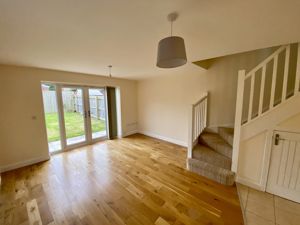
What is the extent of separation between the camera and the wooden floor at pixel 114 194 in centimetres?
165

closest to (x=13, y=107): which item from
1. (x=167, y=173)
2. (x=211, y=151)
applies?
(x=167, y=173)

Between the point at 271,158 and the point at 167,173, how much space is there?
1.69m

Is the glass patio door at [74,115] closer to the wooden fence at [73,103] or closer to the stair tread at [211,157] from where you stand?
the wooden fence at [73,103]

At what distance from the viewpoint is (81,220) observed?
1.62 meters

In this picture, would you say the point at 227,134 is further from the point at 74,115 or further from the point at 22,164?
the point at 22,164

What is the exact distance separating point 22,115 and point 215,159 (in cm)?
412

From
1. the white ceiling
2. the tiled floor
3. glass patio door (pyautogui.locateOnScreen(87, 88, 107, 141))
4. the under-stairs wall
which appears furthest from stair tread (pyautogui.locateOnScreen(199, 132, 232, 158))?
glass patio door (pyautogui.locateOnScreen(87, 88, 107, 141))

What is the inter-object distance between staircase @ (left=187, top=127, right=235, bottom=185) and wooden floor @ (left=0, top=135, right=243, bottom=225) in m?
0.13

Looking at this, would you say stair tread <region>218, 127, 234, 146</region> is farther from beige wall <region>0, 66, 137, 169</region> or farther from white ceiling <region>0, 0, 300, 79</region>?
beige wall <region>0, 66, 137, 169</region>

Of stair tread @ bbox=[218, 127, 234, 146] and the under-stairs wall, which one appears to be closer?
the under-stairs wall

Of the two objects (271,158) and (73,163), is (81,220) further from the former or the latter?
(271,158)

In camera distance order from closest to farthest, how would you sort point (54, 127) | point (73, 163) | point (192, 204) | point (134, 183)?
point (192, 204) → point (134, 183) → point (73, 163) → point (54, 127)

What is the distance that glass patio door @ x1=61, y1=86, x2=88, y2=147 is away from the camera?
3.62m

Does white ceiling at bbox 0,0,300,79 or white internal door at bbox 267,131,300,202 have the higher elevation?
white ceiling at bbox 0,0,300,79
